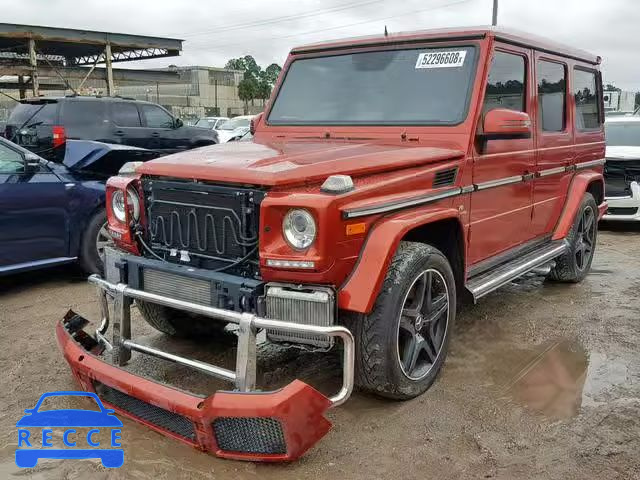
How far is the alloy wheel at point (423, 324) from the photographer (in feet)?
11.4

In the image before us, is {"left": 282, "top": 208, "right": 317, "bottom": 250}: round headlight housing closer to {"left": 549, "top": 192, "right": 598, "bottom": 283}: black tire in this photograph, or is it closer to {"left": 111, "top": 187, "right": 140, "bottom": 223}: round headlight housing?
{"left": 111, "top": 187, "right": 140, "bottom": 223}: round headlight housing

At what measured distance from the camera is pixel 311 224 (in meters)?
2.95

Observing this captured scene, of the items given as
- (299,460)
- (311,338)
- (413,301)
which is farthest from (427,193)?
(299,460)

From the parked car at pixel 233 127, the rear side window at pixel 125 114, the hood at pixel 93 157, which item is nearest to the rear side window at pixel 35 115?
the rear side window at pixel 125 114

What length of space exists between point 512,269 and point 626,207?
17.7 ft

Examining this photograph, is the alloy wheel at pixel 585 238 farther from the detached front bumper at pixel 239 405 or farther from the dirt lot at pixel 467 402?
the detached front bumper at pixel 239 405

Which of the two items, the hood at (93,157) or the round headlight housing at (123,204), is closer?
the round headlight housing at (123,204)

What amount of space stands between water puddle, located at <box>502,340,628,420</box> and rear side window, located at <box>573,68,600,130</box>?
94.7 inches

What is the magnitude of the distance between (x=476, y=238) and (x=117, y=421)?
251 centimetres

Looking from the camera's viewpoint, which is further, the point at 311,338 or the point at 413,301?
the point at 413,301

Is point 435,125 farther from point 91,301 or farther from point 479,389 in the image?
point 91,301

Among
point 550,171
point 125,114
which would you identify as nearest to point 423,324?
point 550,171

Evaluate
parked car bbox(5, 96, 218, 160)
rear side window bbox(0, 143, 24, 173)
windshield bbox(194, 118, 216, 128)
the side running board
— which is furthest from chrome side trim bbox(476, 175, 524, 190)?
windshield bbox(194, 118, 216, 128)

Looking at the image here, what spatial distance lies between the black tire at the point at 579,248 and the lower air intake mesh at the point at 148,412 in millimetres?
4117
